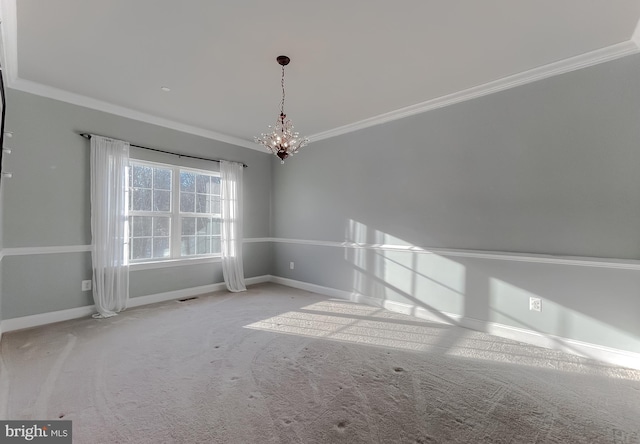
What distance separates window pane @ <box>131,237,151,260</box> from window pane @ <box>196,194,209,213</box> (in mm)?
907

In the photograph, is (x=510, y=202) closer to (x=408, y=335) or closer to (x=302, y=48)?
(x=408, y=335)

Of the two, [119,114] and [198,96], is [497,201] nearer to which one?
[198,96]

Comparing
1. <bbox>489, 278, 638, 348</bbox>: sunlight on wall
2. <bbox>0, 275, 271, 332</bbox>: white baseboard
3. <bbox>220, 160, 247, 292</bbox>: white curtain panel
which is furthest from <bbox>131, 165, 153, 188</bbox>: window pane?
<bbox>489, 278, 638, 348</bbox>: sunlight on wall

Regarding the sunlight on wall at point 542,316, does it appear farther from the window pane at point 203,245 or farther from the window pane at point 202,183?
the window pane at point 202,183

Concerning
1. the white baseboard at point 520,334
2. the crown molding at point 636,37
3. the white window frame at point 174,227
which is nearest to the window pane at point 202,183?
the white window frame at point 174,227

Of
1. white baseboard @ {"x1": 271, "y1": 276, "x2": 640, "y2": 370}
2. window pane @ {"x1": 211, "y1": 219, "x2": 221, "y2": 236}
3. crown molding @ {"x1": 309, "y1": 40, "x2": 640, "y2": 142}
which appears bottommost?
white baseboard @ {"x1": 271, "y1": 276, "x2": 640, "y2": 370}

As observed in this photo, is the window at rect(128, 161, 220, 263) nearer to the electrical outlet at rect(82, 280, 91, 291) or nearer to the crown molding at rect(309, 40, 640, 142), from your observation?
the electrical outlet at rect(82, 280, 91, 291)

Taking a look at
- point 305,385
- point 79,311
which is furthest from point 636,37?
point 79,311

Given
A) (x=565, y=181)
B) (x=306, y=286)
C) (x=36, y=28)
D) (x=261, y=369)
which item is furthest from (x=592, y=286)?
(x=36, y=28)

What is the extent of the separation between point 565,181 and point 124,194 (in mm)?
5150

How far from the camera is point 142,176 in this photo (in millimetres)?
4180

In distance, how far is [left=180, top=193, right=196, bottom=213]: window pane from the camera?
4586 mm

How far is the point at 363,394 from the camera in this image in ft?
6.78

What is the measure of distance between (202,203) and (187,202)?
0.26 m
